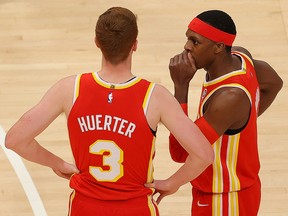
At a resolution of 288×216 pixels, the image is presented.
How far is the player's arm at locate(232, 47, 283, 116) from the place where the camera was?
186 inches

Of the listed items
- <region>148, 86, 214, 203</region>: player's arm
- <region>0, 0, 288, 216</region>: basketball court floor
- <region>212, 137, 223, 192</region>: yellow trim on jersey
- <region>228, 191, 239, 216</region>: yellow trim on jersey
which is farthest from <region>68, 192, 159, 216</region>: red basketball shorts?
<region>0, 0, 288, 216</region>: basketball court floor

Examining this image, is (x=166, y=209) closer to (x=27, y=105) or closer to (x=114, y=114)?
(x=27, y=105)

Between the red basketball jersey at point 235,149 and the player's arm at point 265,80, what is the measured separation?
141mm

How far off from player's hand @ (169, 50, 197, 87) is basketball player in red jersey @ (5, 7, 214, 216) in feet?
1.78

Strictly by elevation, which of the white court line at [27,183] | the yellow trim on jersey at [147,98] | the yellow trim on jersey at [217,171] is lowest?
the white court line at [27,183]

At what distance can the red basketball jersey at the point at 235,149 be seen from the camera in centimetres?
436

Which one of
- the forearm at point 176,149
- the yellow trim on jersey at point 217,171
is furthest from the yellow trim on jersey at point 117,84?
the yellow trim on jersey at point 217,171

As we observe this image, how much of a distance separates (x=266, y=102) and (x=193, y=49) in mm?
838

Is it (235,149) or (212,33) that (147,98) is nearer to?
(212,33)

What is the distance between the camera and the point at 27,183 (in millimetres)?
6379

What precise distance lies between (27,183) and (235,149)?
249 cm

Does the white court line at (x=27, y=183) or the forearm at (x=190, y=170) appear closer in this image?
the forearm at (x=190, y=170)

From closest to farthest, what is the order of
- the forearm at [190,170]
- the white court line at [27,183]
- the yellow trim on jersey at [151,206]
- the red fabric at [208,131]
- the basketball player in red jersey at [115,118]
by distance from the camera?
the basketball player in red jersey at [115,118], the forearm at [190,170], the yellow trim on jersey at [151,206], the red fabric at [208,131], the white court line at [27,183]

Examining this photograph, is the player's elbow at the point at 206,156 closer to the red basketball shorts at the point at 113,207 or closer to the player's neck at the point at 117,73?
the red basketball shorts at the point at 113,207
